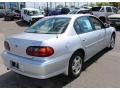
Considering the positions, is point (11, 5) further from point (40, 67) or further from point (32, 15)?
point (40, 67)

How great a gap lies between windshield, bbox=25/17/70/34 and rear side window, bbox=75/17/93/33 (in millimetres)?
351

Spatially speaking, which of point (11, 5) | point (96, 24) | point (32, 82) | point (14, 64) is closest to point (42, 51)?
point (14, 64)

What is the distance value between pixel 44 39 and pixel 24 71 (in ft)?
2.49

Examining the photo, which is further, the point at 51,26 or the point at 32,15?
the point at 32,15

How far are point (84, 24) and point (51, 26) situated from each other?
0.93 meters

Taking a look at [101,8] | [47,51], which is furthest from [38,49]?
[101,8]

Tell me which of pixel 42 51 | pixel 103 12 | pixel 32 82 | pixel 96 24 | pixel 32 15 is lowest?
pixel 32 82

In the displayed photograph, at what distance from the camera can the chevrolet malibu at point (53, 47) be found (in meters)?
3.91

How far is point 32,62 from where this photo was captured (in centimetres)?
391

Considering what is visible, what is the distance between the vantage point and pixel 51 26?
4.85 m

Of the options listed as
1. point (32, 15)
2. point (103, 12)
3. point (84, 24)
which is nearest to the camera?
point (84, 24)

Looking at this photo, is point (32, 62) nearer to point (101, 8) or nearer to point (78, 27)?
point (78, 27)

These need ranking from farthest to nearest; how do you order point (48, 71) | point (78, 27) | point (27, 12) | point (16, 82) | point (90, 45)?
point (27, 12) < point (90, 45) < point (78, 27) < point (16, 82) < point (48, 71)

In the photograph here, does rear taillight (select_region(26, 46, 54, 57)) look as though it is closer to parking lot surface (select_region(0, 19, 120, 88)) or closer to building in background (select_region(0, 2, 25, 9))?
parking lot surface (select_region(0, 19, 120, 88))
